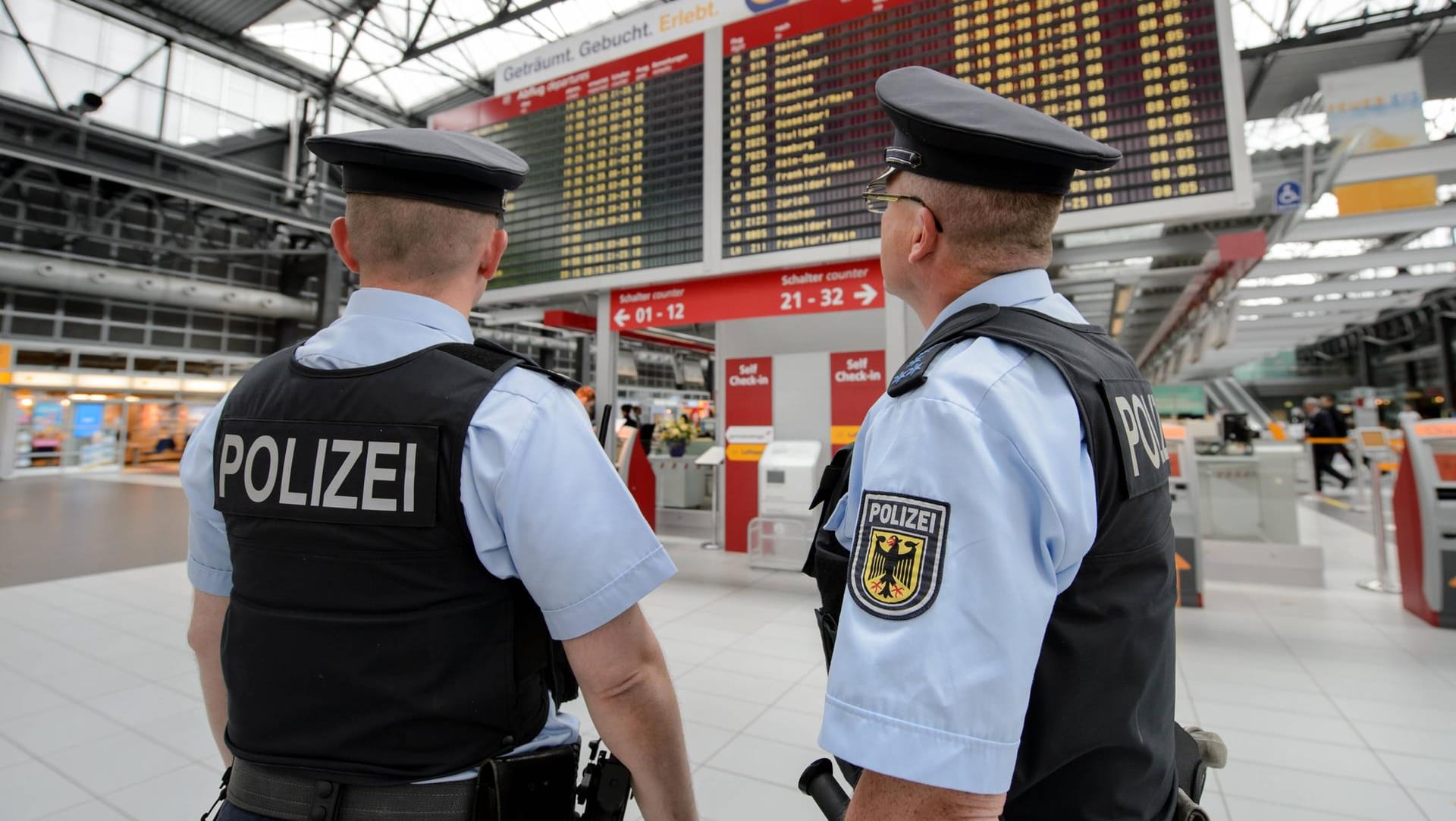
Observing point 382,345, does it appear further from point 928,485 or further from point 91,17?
point 91,17

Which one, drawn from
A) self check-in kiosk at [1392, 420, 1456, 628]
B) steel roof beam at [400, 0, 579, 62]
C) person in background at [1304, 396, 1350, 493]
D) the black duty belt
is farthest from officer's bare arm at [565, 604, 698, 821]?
person in background at [1304, 396, 1350, 493]

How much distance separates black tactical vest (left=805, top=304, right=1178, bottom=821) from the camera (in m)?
0.73

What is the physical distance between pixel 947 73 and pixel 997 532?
15.9 ft

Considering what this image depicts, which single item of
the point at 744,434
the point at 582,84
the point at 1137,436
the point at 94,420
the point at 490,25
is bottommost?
the point at 1137,436

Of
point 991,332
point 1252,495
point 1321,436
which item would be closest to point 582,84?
point 991,332

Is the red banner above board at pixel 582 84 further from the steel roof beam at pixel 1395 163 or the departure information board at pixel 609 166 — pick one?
the steel roof beam at pixel 1395 163

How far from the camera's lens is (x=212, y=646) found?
3.89 feet

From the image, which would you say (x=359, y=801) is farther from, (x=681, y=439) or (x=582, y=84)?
(x=681, y=439)

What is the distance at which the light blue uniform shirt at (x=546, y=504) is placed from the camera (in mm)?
864

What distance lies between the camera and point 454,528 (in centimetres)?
87

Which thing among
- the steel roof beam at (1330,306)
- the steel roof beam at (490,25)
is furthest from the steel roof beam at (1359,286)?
the steel roof beam at (490,25)

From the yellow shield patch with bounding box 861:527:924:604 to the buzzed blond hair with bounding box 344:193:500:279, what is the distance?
0.77 m

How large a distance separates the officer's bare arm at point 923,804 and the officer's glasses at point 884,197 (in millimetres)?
666

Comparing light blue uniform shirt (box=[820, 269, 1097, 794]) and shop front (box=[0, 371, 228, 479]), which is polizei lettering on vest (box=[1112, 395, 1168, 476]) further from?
shop front (box=[0, 371, 228, 479])
